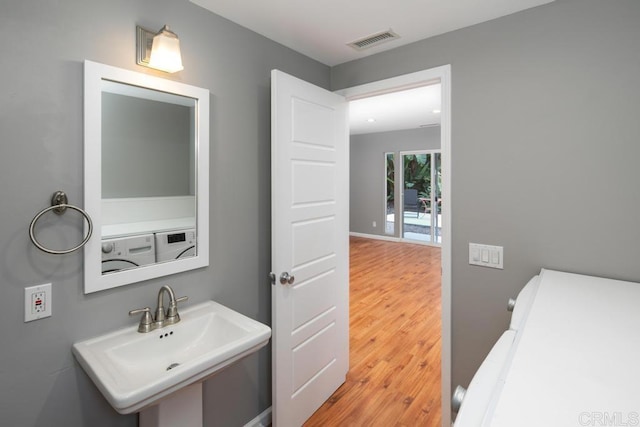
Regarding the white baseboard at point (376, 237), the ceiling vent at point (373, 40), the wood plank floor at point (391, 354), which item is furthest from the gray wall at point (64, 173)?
the white baseboard at point (376, 237)

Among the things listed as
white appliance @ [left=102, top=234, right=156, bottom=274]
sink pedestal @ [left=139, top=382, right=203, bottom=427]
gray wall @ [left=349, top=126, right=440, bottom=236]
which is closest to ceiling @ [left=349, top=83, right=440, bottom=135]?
gray wall @ [left=349, top=126, right=440, bottom=236]

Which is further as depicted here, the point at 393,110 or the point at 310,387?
the point at 393,110

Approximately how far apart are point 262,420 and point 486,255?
1.65 metres

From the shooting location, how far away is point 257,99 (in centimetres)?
190

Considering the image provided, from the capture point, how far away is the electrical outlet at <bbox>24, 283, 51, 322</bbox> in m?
1.14

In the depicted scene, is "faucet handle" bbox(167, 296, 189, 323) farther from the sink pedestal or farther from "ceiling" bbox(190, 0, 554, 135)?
"ceiling" bbox(190, 0, 554, 135)

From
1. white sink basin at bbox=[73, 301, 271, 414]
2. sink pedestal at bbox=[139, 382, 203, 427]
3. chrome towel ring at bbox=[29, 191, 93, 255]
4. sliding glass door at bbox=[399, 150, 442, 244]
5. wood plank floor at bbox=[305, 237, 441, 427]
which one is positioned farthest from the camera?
sliding glass door at bbox=[399, 150, 442, 244]

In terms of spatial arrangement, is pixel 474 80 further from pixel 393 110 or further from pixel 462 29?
pixel 393 110

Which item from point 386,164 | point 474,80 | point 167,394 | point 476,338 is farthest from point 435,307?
point 386,164

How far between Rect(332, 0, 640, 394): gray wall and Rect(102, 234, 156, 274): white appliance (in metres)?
1.62

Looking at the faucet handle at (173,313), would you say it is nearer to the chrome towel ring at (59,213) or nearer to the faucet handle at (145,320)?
the faucet handle at (145,320)

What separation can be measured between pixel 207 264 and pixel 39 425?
83 centimetres

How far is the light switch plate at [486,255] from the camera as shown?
1755 millimetres

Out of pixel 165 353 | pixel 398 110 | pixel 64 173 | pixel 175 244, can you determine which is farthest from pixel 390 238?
pixel 64 173
